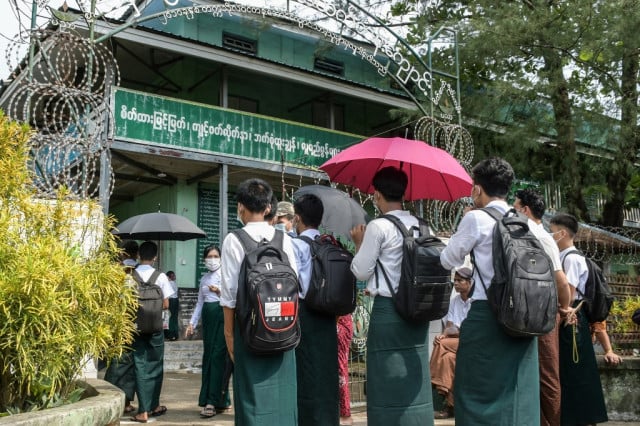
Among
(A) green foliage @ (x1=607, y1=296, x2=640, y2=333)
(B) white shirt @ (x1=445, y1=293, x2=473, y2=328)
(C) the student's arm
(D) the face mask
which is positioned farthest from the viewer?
(A) green foliage @ (x1=607, y1=296, x2=640, y2=333)

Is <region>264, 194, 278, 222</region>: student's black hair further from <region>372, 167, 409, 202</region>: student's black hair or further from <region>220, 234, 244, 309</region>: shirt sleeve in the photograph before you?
<region>372, 167, 409, 202</region>: student's black hair

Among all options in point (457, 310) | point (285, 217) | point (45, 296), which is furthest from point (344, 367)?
point (45, 296)

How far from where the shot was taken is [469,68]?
1366cm

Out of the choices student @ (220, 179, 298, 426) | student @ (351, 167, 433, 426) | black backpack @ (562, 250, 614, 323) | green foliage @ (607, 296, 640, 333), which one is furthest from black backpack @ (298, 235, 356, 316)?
green foliage @ (607, 296, 640, 333)

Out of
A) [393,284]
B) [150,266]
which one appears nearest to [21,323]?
[393,284]

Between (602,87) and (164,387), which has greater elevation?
(602,87)

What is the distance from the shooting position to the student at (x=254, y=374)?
3.41 m

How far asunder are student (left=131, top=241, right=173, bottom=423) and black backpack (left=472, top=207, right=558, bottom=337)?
3627 millimetres

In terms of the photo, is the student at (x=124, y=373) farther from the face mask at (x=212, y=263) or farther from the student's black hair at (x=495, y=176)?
the student's black hair at (x=495, y=176)

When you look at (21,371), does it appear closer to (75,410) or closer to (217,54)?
(75,410)

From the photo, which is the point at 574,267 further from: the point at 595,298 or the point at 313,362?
the point at 313,362

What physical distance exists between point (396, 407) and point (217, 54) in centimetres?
1103

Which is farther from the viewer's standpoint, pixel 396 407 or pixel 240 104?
pixel 240 104

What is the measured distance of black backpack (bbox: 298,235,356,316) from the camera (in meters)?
3.89
